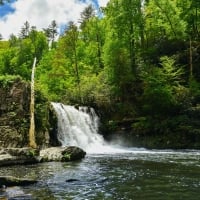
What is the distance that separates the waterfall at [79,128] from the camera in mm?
29953

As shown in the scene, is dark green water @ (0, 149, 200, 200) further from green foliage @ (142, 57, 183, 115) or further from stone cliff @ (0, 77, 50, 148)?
green foliage @ (142, 57, 183, 115)

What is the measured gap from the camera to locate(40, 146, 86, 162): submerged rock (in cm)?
2131

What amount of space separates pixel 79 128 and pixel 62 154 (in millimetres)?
10096

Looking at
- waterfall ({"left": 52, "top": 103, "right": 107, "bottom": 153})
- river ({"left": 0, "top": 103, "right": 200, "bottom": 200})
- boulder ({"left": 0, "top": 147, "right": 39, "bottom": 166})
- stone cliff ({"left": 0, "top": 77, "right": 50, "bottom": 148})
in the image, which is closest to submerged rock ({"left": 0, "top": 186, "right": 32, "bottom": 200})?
river ({"left": 0, "top": 103, "right": 200, "bottom": 200})

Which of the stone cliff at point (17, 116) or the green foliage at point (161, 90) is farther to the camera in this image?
the green foliage at point (161, 90)

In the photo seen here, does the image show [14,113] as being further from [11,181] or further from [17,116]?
[11,181]

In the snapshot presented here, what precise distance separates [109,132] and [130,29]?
12.6 meters

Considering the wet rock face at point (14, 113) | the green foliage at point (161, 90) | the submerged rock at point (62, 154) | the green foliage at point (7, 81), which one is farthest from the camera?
the green foliage at point (161, 90)

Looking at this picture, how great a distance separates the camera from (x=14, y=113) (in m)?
25.5

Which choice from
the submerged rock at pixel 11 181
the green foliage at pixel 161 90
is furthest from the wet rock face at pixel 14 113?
the submerged rock at pixel 11 181

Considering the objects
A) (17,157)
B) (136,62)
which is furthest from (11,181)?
(136,62)

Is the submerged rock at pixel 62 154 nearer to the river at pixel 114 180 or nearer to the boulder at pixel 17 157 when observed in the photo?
the boulder at pixel 17 157

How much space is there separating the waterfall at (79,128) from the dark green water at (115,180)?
9366mm

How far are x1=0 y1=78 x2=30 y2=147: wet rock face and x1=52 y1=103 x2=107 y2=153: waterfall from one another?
4.71 meters
